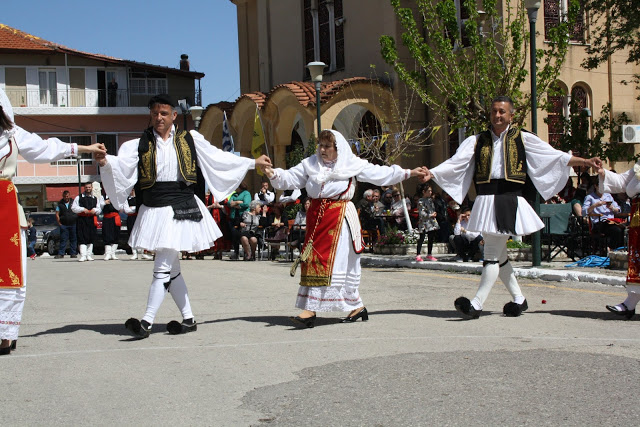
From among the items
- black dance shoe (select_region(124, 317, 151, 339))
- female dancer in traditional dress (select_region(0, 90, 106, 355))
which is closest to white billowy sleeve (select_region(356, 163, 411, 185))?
black dance shoe (select_region(124, 317, 151, 339))

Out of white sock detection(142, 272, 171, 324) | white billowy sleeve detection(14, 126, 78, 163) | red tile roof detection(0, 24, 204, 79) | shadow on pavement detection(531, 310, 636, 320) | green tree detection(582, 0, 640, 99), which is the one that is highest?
red tile roof detection(0, 24, 204, 79)

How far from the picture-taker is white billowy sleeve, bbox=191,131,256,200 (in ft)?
28.2

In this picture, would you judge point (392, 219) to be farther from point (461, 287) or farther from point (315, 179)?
point (315, 179)

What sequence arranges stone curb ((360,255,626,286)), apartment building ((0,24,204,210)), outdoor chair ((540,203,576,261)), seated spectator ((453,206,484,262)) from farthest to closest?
apartment building ((0,24,204,210)), seated spectator ((453,206,484,262)), outdoor chair ((540,203,576,261)), stone curb ((360,255,626,286))

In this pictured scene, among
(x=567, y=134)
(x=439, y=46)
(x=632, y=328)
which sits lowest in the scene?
(x=632, y=328)

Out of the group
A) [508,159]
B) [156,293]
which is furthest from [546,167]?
[156,293]

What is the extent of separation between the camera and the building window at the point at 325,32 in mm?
30828

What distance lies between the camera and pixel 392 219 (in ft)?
70.7

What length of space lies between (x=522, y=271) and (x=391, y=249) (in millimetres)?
5959

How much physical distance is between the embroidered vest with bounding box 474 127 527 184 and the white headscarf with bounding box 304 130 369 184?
3.85 feet

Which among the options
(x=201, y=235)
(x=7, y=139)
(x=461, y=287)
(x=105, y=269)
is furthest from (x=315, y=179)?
(x=105, y=269)

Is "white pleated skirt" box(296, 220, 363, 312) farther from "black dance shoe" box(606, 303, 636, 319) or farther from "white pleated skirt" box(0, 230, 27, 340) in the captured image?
"white pleated skirt" box(0, 230, 27, 340)

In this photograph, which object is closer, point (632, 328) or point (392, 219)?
point (632, 328)

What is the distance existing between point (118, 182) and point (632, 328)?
16.2 feet
